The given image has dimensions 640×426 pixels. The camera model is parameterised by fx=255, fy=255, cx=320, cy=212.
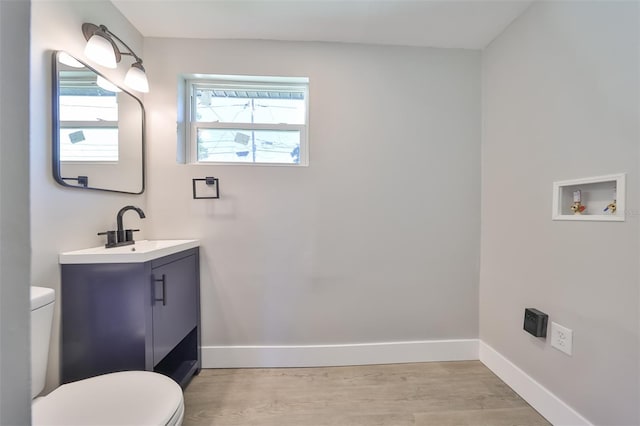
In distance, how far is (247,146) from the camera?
181 centimetres

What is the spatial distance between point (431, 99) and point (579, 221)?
111cm

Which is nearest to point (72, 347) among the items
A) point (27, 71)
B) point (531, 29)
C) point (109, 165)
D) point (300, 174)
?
point (109, 165)

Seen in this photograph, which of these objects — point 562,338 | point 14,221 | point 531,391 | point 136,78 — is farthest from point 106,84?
point 531,391

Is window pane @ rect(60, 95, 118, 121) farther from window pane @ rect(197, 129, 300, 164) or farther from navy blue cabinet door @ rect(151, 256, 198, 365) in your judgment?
navy blue cabinet door @ rect(151, 256, 198, 365)

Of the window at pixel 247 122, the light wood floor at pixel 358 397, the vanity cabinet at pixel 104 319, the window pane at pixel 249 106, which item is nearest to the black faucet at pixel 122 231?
the vanity cabinet at pixel 104 319

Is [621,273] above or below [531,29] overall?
below

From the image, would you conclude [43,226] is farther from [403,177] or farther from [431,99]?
[431,99]

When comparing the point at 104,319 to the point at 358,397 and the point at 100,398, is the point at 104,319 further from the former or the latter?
the point at 358,397

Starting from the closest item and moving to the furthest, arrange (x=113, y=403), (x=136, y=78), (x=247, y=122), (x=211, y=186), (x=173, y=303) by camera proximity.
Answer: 1. (x=113, y=403)
2. (x=173, y=303)
3. (x=136, y=78)
4. (x=211, y=186)
5. (x=247, y=122)

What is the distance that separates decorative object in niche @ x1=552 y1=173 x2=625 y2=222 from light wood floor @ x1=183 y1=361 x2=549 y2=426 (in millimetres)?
1054

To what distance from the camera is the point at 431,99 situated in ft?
5.82

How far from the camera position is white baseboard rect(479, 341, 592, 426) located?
1.21 m

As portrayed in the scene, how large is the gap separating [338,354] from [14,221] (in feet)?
5.79

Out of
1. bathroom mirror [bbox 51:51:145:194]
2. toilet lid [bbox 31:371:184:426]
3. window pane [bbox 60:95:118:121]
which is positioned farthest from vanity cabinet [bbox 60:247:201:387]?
window pane [bbox 60:95:118:121]
